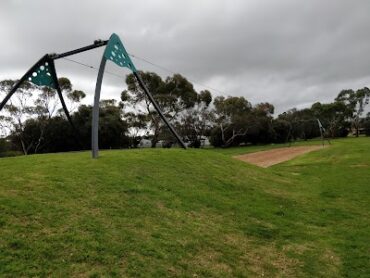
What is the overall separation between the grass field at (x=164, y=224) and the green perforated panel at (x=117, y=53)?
4.43 metres

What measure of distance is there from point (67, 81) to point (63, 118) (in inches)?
195

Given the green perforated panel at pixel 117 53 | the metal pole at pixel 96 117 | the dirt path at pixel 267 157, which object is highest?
the green perforated panel at pixel 117 53

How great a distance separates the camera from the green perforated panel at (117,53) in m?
16.4

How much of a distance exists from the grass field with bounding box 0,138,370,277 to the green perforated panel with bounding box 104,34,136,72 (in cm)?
443

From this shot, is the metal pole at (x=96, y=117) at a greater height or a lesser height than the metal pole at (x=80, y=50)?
lesser

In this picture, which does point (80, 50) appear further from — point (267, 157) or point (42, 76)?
point (267, 157)

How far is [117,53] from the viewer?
56.4ft

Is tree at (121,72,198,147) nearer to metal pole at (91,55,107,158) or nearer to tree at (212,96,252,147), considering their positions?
tree at (212,96,252,147)

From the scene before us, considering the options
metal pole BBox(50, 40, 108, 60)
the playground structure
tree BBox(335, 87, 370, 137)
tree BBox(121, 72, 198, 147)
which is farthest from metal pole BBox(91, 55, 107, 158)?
tree BBox(335, 87, 370, 137)

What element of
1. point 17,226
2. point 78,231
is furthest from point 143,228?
point 17,226

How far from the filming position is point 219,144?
2955 inches

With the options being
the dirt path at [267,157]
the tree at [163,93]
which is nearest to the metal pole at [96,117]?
the dirt path at [267,157]

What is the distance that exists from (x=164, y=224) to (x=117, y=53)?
10.4 m

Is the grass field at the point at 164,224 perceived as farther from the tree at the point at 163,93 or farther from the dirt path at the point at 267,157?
the tree at the point at 163,93
